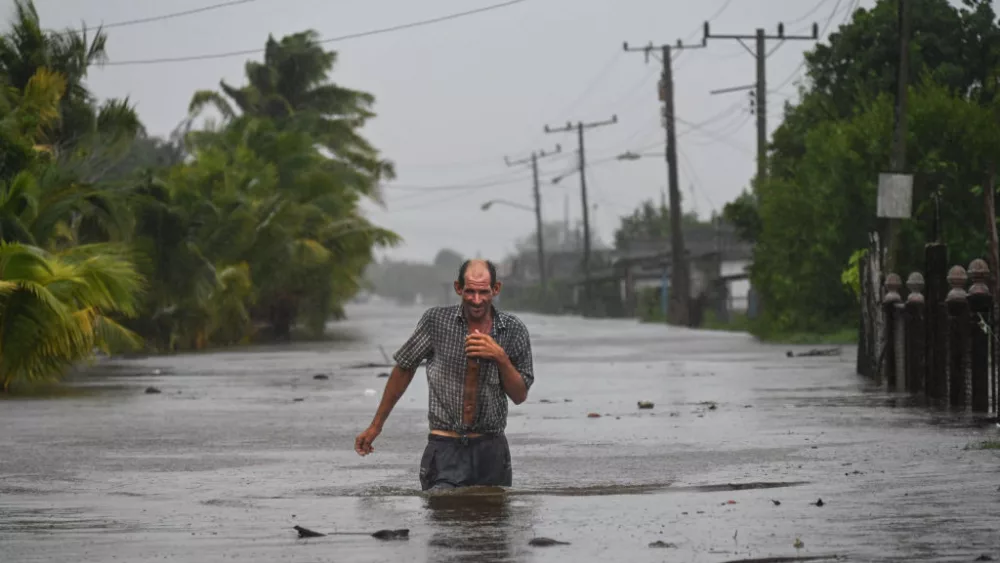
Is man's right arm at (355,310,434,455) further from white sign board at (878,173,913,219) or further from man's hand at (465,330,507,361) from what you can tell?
white sign board at (878,173,913,219)

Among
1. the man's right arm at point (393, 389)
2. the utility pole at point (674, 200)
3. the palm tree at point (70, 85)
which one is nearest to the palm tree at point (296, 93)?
the utility pole at point (674, 200)

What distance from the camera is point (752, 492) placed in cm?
1149

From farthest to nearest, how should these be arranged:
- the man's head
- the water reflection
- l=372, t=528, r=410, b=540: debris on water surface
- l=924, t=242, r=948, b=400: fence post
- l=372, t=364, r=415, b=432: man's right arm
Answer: l=924, t=242, r=948, b=400: fence post < l=372, t=364, r=415, b=432: man's right arm < the man's head < l=372, t=528, r=410, b=540: debris on water surface < the water reflection

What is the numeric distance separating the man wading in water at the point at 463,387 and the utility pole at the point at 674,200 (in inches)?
2203

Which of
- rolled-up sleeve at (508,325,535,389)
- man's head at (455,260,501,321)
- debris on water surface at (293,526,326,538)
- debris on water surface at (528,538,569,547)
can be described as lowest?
debris on water surface at (528,538,569,547)

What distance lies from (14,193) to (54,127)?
34.3 feet

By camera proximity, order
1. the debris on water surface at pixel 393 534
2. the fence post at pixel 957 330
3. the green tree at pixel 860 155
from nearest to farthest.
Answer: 1. the debris on water surface at pixel 393 534
2. the fence post at pixel 957 330
3. the green tree at pixel 860 155

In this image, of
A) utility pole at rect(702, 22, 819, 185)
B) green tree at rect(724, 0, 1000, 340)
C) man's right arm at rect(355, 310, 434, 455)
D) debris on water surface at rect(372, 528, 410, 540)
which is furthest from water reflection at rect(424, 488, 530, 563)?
utility pole at rect(702, 22, 819, 185)

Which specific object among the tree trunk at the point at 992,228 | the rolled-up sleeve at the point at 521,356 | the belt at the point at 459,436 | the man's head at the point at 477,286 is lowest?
the belt at the point at 459,436

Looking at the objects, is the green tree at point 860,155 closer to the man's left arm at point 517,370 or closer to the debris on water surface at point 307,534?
the man's left arm at point 517,370

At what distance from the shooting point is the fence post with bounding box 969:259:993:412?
17.3m

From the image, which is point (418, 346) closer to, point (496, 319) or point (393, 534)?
point (496, 319)

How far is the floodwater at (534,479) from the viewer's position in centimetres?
910

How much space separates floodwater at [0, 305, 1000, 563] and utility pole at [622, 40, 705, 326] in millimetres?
40636
